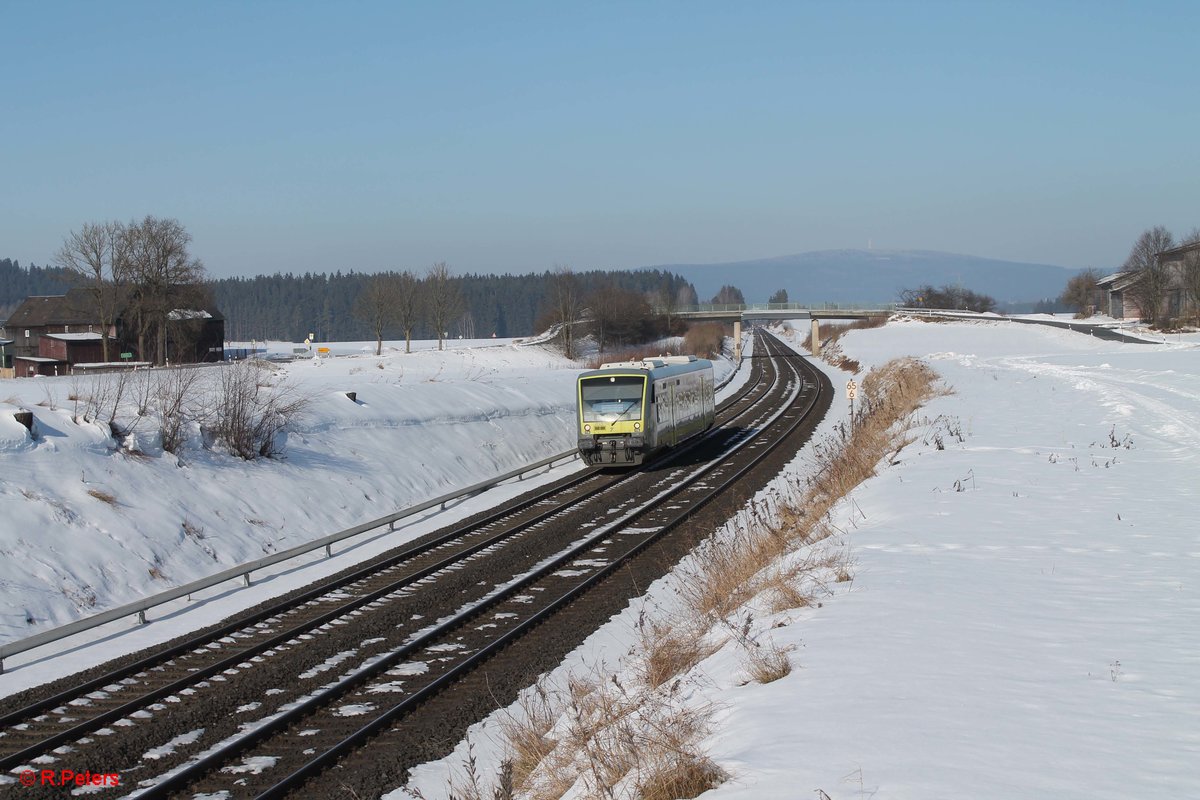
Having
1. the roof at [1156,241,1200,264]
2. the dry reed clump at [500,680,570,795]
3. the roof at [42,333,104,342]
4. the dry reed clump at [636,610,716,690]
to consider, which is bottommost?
the dry reed clump at [500,680,570,795]

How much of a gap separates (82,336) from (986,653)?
75.6 m

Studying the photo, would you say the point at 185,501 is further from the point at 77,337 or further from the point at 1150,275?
the point at 1150,275

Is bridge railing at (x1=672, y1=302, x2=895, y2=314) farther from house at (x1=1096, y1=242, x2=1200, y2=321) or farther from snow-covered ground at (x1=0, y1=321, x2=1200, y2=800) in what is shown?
snow-covered ground at (x1=0, y1=321, x2=1200, y2=800)

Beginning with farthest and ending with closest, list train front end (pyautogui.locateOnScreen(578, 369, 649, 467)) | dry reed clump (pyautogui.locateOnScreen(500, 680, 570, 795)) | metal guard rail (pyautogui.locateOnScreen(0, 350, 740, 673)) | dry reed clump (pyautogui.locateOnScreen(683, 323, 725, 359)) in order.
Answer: dry reed clump (pyautogui.locateOnScreen(683, 323, 725, 359)) → train front end (pyautogui.locateOnScreen(578, 369, 649, 467)) → metal guard rail (pyautogui.locateOnScreen(0, 350, 740, 673)) → dry reed clump (pyautogui.locateOnScreen(500, 680, 570, 795))

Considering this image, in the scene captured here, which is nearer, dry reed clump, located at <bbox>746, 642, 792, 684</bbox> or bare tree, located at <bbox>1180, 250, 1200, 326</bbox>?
dry reed clump, located at <bbox>746, 642, 792, 684</bbox>

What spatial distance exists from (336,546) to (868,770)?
592 inches

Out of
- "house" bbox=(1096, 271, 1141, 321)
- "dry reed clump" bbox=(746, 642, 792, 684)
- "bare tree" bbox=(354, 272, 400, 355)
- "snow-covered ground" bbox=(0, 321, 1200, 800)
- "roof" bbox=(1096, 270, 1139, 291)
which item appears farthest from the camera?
"bare tree" bbox=(354, 272, 400, 355)

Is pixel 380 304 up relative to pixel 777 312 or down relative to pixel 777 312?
up

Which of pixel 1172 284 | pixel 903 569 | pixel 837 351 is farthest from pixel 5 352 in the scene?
pixel 1172 284

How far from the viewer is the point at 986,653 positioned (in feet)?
24.6

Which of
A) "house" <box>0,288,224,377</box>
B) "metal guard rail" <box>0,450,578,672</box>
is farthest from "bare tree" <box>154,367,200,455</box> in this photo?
"house" <box>0,288,224,377</box>

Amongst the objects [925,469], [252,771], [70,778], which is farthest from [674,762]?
[925,469]

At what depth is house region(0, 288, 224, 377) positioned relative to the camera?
6806 cm

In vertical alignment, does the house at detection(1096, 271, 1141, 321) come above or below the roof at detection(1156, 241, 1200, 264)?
below
